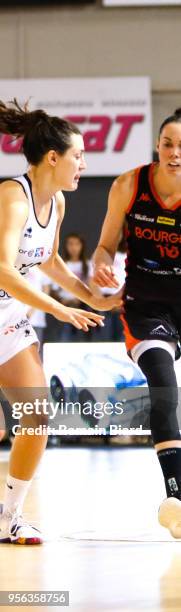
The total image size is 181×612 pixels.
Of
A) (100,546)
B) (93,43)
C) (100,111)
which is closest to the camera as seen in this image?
(100,546)

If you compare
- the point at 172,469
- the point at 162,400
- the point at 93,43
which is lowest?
the point at 172,469

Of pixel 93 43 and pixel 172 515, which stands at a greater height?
pixel 93 43

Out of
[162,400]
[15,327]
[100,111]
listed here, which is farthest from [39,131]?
[100,111]

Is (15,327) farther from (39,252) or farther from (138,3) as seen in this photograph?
(138,3)

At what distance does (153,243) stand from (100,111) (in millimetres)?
7574

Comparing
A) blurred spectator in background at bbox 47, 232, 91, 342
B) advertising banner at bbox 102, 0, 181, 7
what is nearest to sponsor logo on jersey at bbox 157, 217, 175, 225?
blurred spectator in background at bbox 47, 232, 91, 342

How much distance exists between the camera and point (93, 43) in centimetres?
1210

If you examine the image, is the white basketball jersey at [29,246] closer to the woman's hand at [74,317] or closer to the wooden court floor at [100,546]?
the woman's hand at [74,317]

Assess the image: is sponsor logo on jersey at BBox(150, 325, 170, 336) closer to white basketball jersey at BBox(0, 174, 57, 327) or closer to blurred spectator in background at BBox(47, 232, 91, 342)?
white basketball jersey at BBox(0, 174, 57, 327)

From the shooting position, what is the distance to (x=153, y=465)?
764 cm

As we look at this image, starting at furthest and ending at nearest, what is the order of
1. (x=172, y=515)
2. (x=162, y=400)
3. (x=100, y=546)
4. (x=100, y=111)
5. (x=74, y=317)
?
(x=100, y=111), (x=100, y=546), (x=162, y=400), (x=172, y=515), (x=74, y=317)

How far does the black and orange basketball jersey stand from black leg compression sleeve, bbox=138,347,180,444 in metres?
0.30

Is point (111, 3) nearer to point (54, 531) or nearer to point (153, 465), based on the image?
point (153, 465)

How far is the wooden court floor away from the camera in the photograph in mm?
3305
